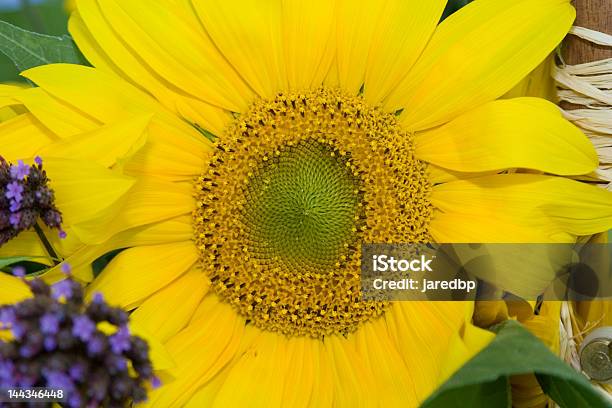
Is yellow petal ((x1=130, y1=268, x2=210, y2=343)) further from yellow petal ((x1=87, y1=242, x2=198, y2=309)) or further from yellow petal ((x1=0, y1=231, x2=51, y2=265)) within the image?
yellow petal ((x1=0, y1=231, x2=51, y2=265))

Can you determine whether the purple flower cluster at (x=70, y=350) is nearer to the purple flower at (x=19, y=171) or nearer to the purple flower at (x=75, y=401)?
the purple flower at (x=75, y=401)

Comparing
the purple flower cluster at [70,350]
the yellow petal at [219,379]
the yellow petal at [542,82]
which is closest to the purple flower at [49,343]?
the purple flower cluster at [70,350]

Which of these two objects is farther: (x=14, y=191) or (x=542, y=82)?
(x=542, y=82)

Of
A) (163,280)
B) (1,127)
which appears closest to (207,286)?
(163,280)

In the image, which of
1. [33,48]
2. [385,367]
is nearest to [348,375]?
[385,367]

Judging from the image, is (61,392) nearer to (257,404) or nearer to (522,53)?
(257,404)

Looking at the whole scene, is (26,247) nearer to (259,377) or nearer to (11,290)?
(11,290)

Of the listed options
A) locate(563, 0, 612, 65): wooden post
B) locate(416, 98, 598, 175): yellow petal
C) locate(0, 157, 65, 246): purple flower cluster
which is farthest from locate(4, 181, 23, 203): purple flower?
locate(563, 0, 612, 65): wooden post
